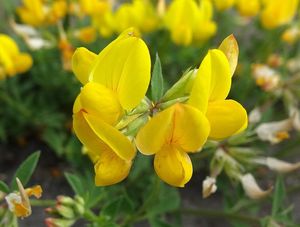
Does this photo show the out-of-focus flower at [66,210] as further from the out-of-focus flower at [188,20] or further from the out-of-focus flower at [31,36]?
the out-of-focus flower at [31,36]

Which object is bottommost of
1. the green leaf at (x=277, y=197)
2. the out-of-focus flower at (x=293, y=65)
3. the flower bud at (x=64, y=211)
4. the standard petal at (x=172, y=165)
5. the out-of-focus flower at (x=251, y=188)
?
the out-of-focus flower at (x=293, y=65)

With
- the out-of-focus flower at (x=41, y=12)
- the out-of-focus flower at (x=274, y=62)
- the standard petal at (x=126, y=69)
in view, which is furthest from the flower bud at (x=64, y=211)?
the out-of-focus flower at (x=274, y=62)

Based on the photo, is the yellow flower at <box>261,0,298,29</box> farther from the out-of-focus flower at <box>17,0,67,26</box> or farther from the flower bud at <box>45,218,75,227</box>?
the flower bud at <box>45,218,75,227</box>

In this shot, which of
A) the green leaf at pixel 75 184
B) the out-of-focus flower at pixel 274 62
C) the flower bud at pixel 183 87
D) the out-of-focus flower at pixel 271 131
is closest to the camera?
the flower bud at pixel 183 87

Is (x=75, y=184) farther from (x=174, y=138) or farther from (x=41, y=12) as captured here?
(x=41, y=12)

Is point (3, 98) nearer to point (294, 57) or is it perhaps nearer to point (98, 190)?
point (98, 190)

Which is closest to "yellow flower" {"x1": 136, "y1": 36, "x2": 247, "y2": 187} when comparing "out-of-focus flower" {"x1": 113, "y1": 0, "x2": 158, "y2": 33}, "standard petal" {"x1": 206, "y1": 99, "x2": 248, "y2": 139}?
"standard petal" {"x1": 206, "y1": 99, "x2": 248, "y2": 139}

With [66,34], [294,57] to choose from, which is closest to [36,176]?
[66,34]
